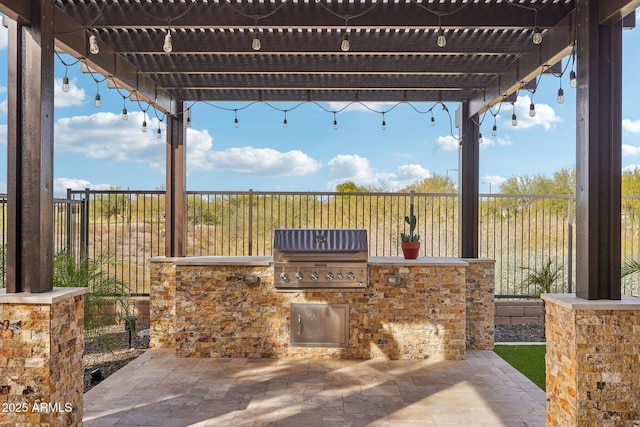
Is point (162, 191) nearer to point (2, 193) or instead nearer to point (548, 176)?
point (2, 193)

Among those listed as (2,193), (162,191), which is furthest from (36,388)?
(162,191)

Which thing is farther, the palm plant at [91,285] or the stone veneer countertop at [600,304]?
the palm plant at [91,285]

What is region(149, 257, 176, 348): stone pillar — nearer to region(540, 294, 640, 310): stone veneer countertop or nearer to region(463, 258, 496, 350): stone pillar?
region(463, 258, 496, 350): stone pillar

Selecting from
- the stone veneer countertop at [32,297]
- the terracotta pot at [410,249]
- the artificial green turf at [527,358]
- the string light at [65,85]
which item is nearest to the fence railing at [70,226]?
the string light at [65,85]

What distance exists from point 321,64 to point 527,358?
4.40 metres

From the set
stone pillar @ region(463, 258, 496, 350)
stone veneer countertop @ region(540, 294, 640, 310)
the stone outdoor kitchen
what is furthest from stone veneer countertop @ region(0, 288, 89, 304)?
stone pillar @ region(463, 258, 496, 350)

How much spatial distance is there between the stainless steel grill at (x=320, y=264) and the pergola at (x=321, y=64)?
182cm

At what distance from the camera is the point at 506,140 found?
12.6m

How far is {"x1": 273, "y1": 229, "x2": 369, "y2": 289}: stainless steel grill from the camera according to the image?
585 centimetres

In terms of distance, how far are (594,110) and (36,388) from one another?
14.0ft

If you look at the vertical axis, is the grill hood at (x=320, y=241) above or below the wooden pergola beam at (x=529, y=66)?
below

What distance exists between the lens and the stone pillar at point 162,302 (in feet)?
21.6

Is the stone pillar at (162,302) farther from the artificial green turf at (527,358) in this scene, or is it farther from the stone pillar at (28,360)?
the artificial green turf at (527,358)

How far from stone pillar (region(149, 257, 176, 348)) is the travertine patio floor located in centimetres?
49
